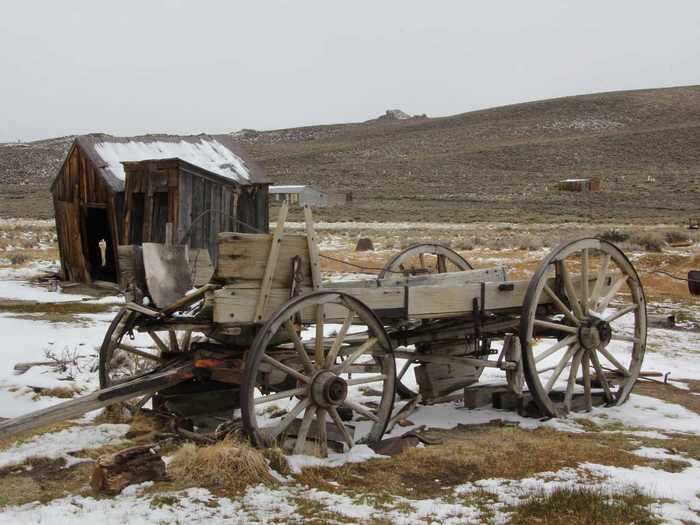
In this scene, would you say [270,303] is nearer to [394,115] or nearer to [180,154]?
[180,154]

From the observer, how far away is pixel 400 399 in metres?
7.45

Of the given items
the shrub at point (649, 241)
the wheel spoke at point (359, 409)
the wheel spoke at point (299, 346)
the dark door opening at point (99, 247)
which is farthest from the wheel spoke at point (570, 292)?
the shrub at point (649, 241)

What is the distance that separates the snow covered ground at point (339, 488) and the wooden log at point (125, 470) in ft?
0.26

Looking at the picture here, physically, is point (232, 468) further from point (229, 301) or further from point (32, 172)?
point (32, 172)

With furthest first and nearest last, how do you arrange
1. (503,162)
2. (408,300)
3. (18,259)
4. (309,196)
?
(503,162)
(309,196)
(18,259)
(408,300)

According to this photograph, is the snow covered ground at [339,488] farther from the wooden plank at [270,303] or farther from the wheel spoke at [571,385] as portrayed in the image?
the wooden plank at [270,303]

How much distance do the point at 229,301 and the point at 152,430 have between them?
1598 mm

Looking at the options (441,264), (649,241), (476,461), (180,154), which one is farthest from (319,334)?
(649,241)

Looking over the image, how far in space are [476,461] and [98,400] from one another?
2.53 metres

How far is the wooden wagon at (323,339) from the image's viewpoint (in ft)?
16.2

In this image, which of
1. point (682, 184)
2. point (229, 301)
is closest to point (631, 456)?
point (229, 301)

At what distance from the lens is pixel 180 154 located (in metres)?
16.8

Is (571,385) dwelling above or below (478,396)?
above

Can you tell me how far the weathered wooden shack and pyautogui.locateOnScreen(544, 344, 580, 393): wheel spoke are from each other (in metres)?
8.14
